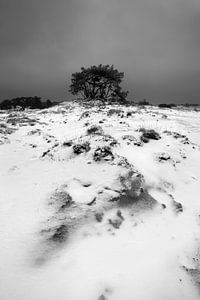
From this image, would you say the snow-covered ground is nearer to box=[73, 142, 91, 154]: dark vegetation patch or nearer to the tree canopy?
box=[73, 142, 91, 154]: dark vegetation patch

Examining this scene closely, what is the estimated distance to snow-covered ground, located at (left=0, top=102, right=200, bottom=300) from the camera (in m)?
4.45

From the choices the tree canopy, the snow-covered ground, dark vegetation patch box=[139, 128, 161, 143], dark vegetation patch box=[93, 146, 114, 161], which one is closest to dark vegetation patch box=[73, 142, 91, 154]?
the snow-covered ground

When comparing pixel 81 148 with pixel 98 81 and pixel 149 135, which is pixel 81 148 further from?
pixel 98 81

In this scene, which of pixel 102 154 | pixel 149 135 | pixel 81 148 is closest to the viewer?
pixel 102 154

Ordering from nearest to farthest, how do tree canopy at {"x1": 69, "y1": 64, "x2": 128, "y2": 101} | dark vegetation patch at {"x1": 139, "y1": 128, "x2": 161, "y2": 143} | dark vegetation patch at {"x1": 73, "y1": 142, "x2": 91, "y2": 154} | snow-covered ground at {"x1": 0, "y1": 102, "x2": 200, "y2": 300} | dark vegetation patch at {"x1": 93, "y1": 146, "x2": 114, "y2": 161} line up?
snow-covered ground at {"x1": 0, "y1": 102, "x2": 200, "y2": 300}
dark vegetation patch at {"x1": 93, "y1": 146, "x2": 114, "y2": 161}
dark vegetation patch at {"x1": 73, "y1": 142, "x2": 91, "y2": 154}
dark vegetation patch at {"x1": 139, "y1": 128, "x2": 161, "y2": 143}
tree canopy at {"x1": 69, "y1": 64, "x2": 128, "y2": 101}

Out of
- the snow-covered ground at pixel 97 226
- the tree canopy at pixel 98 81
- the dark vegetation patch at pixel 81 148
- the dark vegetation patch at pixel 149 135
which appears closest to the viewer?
the snow-covered ground at pixel 97 226

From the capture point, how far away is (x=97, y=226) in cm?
584

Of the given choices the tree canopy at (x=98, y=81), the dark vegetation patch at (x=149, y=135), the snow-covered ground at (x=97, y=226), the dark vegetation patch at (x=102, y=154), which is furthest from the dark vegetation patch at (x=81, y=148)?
the tree canopy at (x=98, y=81)

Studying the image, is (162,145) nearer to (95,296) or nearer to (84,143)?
(84,143)

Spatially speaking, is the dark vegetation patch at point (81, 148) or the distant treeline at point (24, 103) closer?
the dark vegetation patch at point (81, 148)

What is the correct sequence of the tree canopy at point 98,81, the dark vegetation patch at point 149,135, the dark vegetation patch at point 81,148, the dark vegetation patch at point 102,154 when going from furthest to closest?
the tree canopy at point 98,81, the dark vegetation patch at point 149,135, the dark vegetation patch at point 81,148, the dark vegetation patch at point 102,154

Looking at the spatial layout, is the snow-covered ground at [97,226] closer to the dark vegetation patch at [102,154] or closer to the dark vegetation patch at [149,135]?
the dark vegetation patch at [102,154]

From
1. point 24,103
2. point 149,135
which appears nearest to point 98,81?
point 24,103

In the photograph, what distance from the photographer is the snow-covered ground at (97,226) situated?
14.6 feet
